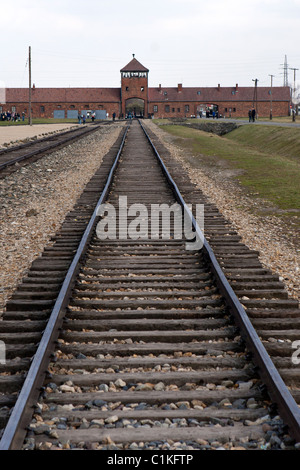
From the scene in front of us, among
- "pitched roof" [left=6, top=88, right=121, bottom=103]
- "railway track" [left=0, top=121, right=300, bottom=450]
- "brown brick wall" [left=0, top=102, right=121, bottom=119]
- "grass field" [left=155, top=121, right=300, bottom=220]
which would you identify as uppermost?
"pitched roof" [left=6, top=88, right=121, bottom=103]

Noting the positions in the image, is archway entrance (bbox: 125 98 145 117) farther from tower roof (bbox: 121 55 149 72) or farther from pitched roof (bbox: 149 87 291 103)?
tower roof (bbox: 121 55 149 72)

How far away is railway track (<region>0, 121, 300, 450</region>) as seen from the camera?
3.21m

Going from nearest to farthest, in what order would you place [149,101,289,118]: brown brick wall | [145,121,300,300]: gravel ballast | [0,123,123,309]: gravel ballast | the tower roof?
[145,121,300,300]: gravel ballast
[0,123,123,309]: gravel ballast
the tower roof
[149,101,289,118]: brown brick wall

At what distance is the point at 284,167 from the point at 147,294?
545 inches

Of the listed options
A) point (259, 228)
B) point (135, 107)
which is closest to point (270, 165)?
point (259, 228)

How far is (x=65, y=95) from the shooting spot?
10050 cm

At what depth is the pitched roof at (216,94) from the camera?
101m

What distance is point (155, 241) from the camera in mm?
7816

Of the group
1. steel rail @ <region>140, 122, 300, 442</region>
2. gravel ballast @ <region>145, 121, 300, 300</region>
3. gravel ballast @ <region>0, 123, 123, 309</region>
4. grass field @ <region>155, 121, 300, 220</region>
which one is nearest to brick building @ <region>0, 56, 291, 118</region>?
grass field @ <region>155, 121, 300, 220</region>

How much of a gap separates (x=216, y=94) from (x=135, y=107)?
16734mm

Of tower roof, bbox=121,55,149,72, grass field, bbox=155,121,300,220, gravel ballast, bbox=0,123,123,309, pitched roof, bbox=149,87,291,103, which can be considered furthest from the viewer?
pitched roof, bbox=149,87,291,103

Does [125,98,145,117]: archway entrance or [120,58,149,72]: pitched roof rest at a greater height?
Answer: [120,58,149,72]: pitched roof

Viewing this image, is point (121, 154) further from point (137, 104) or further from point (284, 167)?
point (137, 104)

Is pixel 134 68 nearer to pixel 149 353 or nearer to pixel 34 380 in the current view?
pixel 149 353
